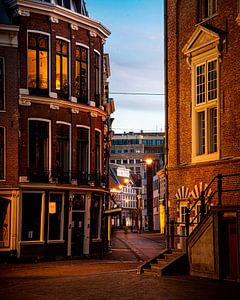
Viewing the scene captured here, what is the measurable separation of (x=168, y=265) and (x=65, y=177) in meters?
14.3

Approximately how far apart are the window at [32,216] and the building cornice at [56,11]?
9.39 m

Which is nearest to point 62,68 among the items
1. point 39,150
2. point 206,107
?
point 39,150

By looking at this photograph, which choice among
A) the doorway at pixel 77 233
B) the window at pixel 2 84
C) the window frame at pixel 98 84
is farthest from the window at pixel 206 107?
the window frame at pixel 98 84

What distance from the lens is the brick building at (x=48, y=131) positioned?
114ft

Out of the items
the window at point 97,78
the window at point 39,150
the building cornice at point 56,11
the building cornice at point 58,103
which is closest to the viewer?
the building cornice at point 58,103

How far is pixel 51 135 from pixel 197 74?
1243 cm

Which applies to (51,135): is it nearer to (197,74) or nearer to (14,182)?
(14,182)

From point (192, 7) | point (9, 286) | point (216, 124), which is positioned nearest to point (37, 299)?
point (9, 286)

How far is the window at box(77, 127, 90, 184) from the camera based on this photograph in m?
37.8

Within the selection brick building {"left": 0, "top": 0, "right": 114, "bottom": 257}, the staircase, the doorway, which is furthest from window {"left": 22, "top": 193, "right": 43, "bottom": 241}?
the staircase

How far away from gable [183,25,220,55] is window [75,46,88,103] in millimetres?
12916

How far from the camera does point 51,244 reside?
35.7 meters

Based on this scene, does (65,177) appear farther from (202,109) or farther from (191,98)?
(202,109)

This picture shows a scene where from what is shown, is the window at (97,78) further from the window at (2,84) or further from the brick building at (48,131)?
the window at (2,84)
